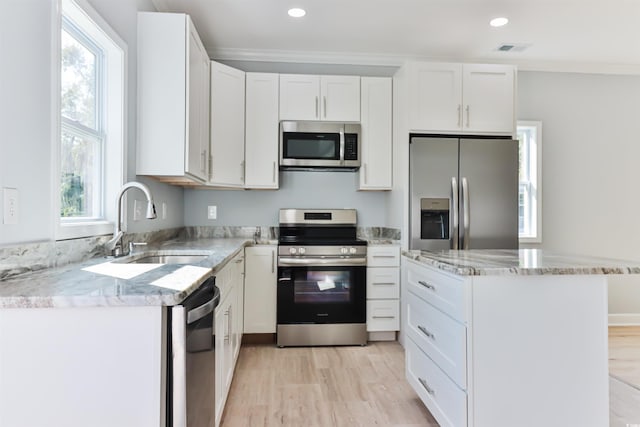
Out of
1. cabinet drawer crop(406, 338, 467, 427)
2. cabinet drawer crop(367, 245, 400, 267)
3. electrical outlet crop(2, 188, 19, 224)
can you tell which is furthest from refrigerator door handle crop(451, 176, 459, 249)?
electrical outlet crop(2, 188, 19, 224)

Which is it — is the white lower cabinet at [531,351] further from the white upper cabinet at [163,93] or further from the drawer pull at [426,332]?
the white upper cabinet at [163,93]

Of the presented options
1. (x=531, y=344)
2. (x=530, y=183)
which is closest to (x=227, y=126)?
(x=531, y=344)

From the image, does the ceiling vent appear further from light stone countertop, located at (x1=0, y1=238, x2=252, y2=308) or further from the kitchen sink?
light stone countertop, located at (x1=0, y1=238, x2=252, y2=308)

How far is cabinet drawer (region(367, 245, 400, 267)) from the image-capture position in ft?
11.0

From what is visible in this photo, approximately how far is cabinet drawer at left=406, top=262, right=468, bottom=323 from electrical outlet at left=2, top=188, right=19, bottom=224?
1.72 metres

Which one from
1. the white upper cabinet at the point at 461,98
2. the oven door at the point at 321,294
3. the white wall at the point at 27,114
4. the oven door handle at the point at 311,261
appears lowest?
the oven door at the point at 321,294

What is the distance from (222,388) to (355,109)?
8.39 ft

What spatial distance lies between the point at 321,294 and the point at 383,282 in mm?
556

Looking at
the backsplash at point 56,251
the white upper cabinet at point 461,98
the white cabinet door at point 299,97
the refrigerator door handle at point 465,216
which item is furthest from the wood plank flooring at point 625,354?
the white cabinet door at point 299,97

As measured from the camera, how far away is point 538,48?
3.59 meters

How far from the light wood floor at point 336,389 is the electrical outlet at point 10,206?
1.42 meters

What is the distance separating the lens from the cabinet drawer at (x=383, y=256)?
3.35 meters

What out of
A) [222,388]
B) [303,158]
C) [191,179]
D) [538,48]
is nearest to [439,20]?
[538,48]

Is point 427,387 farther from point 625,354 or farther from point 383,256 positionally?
point 625,354
